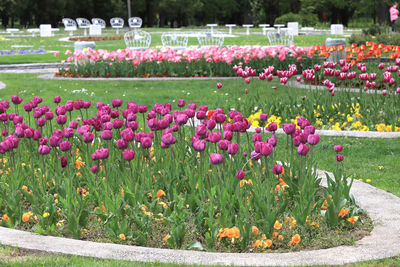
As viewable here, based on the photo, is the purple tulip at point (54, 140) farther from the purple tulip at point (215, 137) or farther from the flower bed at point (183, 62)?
the flower bed at point (183, 62)

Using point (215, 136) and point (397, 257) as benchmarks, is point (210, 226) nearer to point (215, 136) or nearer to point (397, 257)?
point (215, 136)

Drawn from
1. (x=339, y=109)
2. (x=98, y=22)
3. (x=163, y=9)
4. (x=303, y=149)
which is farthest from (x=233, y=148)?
(x=163, y=9)

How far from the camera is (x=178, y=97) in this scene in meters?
12.5

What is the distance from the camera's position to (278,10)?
67.8 m

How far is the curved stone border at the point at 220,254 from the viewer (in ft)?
12.8

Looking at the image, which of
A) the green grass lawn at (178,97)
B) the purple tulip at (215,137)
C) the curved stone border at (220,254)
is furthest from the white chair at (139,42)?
the curved stone border at (220,254)

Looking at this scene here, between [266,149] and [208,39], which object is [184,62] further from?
[208,39]

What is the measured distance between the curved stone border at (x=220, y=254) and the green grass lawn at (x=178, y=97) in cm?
7

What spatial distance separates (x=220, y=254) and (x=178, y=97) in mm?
8594

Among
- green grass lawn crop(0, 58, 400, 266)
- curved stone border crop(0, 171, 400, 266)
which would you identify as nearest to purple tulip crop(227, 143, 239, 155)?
curved stone border crop(0, 171, 400, 266)

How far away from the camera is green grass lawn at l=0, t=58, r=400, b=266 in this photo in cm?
400

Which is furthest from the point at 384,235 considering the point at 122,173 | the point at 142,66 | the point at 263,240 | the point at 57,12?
the point at 57,12

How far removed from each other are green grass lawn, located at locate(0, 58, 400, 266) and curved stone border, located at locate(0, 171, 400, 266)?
0.22 ft

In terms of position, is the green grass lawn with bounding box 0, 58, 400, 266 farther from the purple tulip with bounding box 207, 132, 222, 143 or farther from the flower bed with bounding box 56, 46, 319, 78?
the purple tulip with bounding box 207, 132, 222, 143
